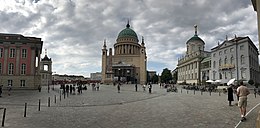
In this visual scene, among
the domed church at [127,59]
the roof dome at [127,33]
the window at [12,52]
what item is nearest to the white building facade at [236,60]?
the domed church at [127,59]

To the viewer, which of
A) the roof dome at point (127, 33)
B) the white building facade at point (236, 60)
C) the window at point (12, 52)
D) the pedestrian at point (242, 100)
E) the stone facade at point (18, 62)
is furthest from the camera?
the roof dome at point (127, 33)

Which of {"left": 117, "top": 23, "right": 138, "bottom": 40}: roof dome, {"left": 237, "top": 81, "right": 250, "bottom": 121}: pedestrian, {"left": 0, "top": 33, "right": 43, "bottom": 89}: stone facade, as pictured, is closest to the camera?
{"left": 237, "top": 81, "right": 250, "bottom": 121}: pedestrian

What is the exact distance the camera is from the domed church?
118375 mm

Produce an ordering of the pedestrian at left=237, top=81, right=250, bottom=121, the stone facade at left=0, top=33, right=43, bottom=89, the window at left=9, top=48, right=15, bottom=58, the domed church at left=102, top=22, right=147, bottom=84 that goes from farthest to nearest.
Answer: the domed church at left=102, top=22, right=147, bottom=84 → the window at left=9, top=48, right=15, bottom=58 → the stone facade at left=0, top=33, right=43, bottom=89 → the pedestrian at left=237, top=81, right=250, bottom=121

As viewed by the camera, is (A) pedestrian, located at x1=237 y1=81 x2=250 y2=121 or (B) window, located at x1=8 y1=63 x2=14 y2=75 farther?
(B) window, located at x1=8 y1=63 x2=14 y2=75

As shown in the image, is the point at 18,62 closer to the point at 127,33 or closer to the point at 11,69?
the point at 11,69

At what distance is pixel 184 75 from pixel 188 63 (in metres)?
8.15

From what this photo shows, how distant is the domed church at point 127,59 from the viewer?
388 ft

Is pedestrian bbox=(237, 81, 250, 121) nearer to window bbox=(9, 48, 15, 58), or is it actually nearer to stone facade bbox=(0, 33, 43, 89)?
stone facade bbox=(0, 33, 43, 89)

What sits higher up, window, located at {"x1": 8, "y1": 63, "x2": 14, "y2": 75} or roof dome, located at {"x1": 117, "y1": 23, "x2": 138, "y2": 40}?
roof dome, located at {"x1": 117, "y1": 23, "x2": 138, "y2": 40}

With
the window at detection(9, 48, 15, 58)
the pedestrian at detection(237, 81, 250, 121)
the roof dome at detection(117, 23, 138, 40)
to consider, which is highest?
Answer: the roof dome at detection(117, 23, 138, 40)

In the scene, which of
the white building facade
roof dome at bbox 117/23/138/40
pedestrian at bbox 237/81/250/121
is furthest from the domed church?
pedestrian at bbox 237/81/250/121

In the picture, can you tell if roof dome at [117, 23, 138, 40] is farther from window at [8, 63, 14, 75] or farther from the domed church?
window at [8, 63, 14, 75]

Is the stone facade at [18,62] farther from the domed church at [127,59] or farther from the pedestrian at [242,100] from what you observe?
the domed church at [127,59]
